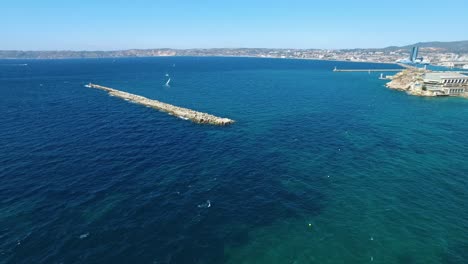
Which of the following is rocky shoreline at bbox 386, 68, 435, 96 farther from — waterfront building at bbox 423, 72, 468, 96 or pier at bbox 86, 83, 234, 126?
pier at bbox 86, 83, 234, 126

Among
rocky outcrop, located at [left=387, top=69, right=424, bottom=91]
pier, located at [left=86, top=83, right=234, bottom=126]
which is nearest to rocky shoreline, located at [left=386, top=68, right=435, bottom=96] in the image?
rocky outcrop, located at [left=387, top=69, right=424, bottom=91]

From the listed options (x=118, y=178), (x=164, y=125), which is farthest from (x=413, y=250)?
(x=164, y=125)

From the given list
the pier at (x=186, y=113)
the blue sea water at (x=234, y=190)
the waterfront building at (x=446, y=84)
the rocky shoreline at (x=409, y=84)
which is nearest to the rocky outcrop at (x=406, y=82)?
the rocky shoreline at (x=409, y=84)

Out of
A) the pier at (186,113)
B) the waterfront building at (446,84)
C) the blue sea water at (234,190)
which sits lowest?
the blue sea water at (234,190)

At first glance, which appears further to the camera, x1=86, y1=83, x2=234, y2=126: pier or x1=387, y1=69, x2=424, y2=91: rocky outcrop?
x1=387, y1=69, x2=424, y2=91: rocky outcrop

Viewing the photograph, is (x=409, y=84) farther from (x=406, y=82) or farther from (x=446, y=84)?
(x=446, y=84)

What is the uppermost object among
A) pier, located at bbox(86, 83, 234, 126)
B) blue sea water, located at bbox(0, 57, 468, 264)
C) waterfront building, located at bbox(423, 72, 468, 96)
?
waterfront building, located at bbox(423, 72, 468, 96)

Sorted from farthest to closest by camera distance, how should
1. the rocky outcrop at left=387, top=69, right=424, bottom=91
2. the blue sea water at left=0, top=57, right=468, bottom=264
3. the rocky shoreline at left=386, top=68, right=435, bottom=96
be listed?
the rocky outcrop at left=387, top=69, right=424, bottom=91 → the rocky shoreline at left=386, top=68, right=435, bottom=96 → the blue sea water at left=0, top=57, right=468, bottom=264

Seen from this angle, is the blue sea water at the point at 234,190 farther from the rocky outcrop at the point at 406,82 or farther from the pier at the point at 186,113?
the rocky outcrop at the point at 406,82

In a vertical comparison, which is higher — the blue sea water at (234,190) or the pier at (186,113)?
the pier at (186,113)

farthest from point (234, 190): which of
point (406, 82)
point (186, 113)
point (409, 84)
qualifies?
point (406, 82)
